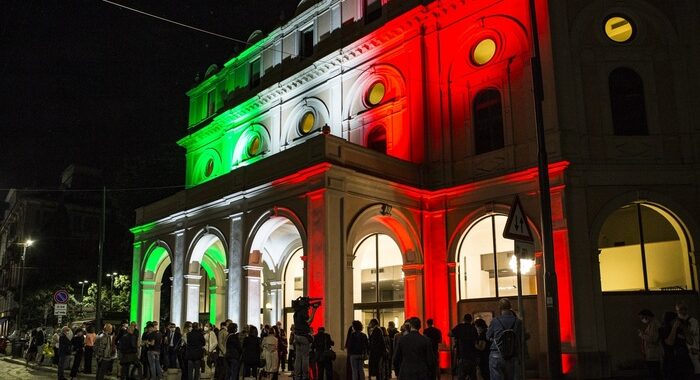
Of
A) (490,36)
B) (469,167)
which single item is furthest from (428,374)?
(490,36)

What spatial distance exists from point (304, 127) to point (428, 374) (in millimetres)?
17290

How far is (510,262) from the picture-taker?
18.9 metres

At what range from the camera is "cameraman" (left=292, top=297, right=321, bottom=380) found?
47.7 ft

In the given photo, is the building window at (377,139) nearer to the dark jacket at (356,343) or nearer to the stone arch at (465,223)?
the stone arch at (465,223)

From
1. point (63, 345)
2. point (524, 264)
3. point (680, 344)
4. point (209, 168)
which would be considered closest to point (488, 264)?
point (524, 264)

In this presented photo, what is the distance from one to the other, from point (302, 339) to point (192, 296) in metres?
11.2

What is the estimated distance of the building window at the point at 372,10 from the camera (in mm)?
23875

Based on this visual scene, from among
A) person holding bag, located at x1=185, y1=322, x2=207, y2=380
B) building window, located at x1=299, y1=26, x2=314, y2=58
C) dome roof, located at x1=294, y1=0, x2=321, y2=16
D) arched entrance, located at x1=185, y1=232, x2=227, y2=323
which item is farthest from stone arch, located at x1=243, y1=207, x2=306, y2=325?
dome roof, located at x1=294, y1=0, x2=321, y2=16

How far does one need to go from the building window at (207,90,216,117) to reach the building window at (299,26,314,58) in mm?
7517

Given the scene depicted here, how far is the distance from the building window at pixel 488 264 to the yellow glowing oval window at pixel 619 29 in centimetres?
625

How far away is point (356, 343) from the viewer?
14.4 meters

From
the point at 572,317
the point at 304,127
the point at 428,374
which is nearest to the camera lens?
the point at 428,374

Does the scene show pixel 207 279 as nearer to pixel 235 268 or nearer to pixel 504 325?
pixel 235 268

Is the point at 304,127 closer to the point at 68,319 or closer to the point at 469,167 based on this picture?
the point at 469,167
